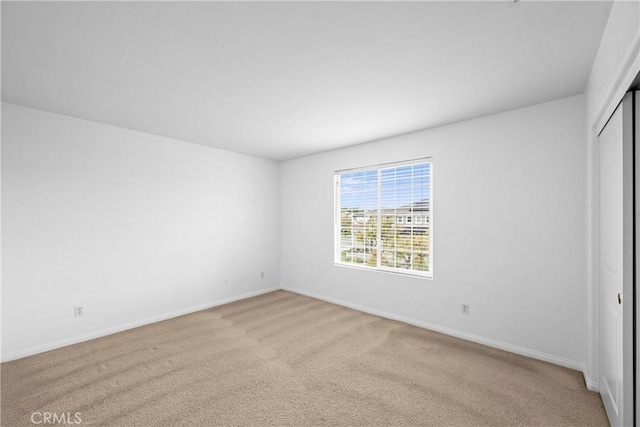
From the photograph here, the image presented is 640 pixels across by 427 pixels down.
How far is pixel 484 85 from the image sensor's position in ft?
8.28

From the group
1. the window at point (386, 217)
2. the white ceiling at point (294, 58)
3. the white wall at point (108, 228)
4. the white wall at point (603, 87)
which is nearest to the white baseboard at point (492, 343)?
the white wall at point (603, 87)

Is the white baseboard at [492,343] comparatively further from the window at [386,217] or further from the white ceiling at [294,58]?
the white ceiling at [294,58]

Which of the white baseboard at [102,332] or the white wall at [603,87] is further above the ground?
the white wall at [603,87]

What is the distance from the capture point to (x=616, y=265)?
1.83 m

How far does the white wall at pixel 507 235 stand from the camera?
2.74m

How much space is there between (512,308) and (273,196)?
4149mm

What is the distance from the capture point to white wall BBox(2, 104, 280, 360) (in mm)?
2959

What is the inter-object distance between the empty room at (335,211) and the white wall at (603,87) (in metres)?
0.02

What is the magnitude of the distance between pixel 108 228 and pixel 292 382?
2.93 m

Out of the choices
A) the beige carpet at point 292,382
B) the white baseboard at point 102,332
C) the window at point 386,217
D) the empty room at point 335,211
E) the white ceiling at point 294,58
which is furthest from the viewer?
the window at point 386,217

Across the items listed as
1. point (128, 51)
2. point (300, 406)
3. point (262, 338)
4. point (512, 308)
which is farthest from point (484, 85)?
point (262, 338)

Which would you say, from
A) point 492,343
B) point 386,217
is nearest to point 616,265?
point 492,343

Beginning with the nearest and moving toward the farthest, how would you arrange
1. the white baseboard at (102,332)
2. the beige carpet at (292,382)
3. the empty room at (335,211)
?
the empty room at (335,211) → the beige carpet at (292,382) → the white baseboard at (102,332)

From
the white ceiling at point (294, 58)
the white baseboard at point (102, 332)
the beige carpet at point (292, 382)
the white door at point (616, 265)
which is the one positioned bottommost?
the beige carpet at point (292, 382)
